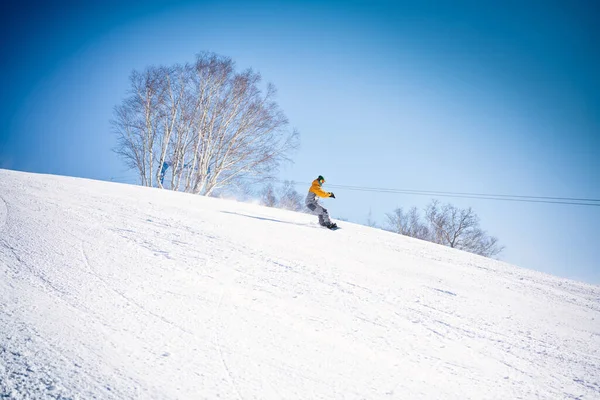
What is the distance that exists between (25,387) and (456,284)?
4.66m

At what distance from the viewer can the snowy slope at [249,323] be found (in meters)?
1.48

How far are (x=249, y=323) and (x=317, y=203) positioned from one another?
19.1 ft

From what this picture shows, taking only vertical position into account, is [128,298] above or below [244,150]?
below

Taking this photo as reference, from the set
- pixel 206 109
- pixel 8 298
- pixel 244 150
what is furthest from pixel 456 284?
pixel 206 109

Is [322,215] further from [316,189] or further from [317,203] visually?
[316,189]

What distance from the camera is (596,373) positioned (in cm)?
224

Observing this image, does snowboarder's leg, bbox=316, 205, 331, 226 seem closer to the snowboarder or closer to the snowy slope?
the snowboarder

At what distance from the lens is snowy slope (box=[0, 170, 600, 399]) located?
148cm

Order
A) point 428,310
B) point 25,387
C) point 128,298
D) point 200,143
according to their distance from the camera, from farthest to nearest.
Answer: point 200,143 < point 428,310 < point 128,298 < point 25,387

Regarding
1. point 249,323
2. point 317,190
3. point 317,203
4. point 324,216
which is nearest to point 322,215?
point 324,216

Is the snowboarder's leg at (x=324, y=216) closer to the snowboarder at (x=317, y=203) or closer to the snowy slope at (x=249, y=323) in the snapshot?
the snowboarder at (x=317, y=203)

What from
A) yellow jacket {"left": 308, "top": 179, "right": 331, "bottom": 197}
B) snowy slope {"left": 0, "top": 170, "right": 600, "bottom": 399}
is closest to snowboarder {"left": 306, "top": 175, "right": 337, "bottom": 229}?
yellow jacket {"left": 308, "top": 179, "right": 331, "bottom": 197}

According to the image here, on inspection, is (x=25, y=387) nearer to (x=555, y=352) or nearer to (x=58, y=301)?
(x=58, y=301)

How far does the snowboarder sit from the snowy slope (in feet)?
10.1
